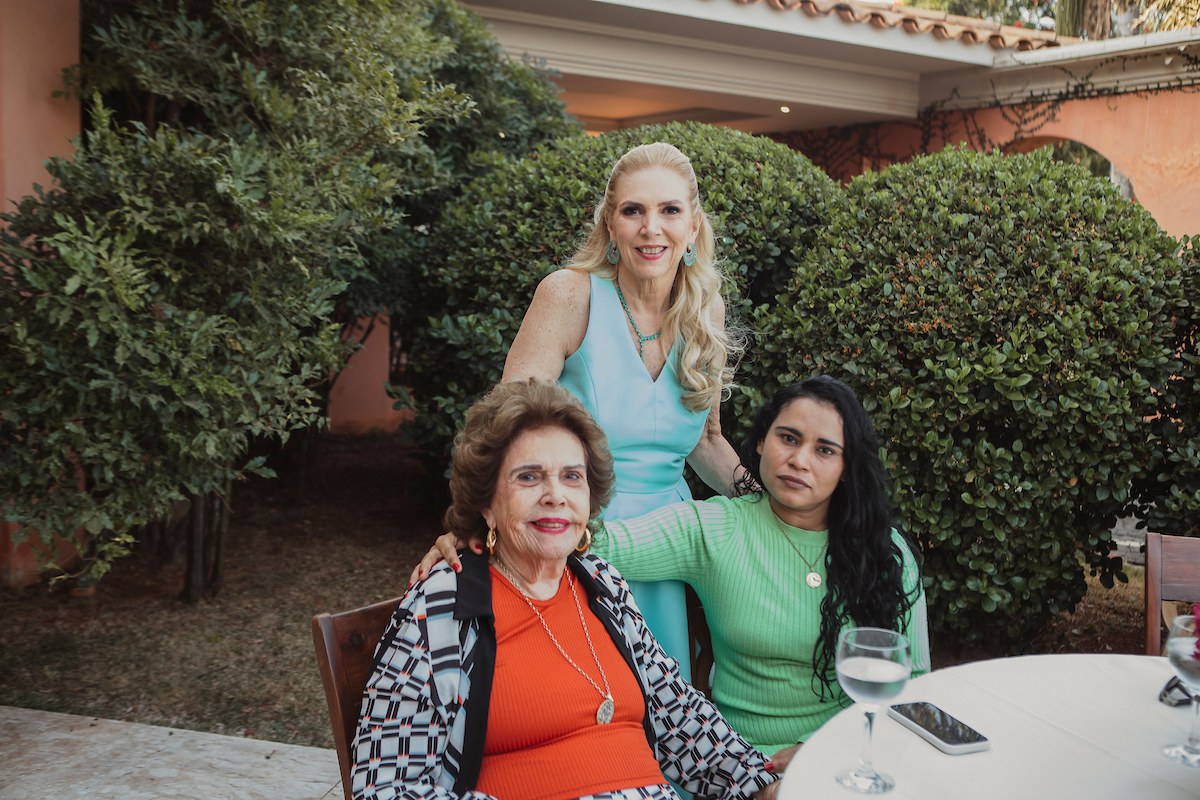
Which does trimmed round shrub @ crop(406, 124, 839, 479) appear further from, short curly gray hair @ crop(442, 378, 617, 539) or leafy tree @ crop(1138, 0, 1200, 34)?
leafy tree @ crop(1138, 0, 1200, 34)

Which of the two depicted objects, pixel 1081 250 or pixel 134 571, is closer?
pixel 1081 250

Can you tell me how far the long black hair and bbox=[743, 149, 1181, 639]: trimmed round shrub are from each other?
129cm

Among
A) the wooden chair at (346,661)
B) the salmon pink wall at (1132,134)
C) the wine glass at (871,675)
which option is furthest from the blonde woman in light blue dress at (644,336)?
the salmon pink wall at (1132,134)

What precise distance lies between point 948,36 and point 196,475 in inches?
332

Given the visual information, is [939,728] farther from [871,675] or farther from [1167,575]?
[1167,575]

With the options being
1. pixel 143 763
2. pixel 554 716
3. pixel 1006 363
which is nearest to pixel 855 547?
pixel 554 716

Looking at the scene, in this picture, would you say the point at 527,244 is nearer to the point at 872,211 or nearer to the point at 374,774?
the point at 872,211

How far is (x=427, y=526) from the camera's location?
551 cm

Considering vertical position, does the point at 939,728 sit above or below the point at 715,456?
below

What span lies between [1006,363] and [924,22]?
6.72m

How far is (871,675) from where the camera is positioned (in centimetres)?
138

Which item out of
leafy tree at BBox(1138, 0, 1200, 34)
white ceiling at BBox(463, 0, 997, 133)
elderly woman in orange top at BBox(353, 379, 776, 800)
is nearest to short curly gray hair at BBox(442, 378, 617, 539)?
elderly woman in orange top at BBox(353, 379, 776, 800)

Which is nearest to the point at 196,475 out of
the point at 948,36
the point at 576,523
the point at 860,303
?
the point at 576,523

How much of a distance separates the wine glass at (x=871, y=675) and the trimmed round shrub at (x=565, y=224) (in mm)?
2549
